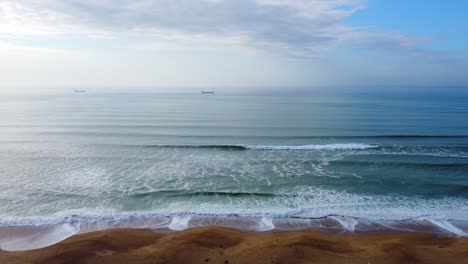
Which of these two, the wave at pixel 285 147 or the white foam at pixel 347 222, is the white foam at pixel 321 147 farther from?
the white foam at pixel 347 222

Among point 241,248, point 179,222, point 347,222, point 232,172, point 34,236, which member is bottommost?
point 34,236

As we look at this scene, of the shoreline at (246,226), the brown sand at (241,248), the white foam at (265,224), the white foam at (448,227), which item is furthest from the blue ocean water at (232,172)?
the brown sand at (241,248)

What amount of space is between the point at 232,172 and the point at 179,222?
8508 mm

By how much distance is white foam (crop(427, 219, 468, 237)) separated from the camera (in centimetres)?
1482

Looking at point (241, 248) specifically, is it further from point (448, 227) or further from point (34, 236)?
point (448, 227)

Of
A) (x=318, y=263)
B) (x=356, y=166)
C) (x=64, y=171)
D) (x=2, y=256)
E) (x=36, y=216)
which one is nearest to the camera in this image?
(x=318, y=263)

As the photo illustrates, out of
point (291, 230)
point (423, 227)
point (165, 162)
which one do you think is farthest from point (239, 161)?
point (423, 227)

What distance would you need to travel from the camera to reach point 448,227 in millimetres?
15477

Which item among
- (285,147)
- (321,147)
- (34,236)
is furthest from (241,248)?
(321,147)

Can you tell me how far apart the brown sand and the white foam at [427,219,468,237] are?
114 centimetres

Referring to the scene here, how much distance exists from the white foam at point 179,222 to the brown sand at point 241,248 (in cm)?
100

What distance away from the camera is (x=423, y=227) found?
1552 centimetres

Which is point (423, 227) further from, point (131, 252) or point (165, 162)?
point (165, 162)

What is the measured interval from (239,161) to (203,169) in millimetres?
3573
